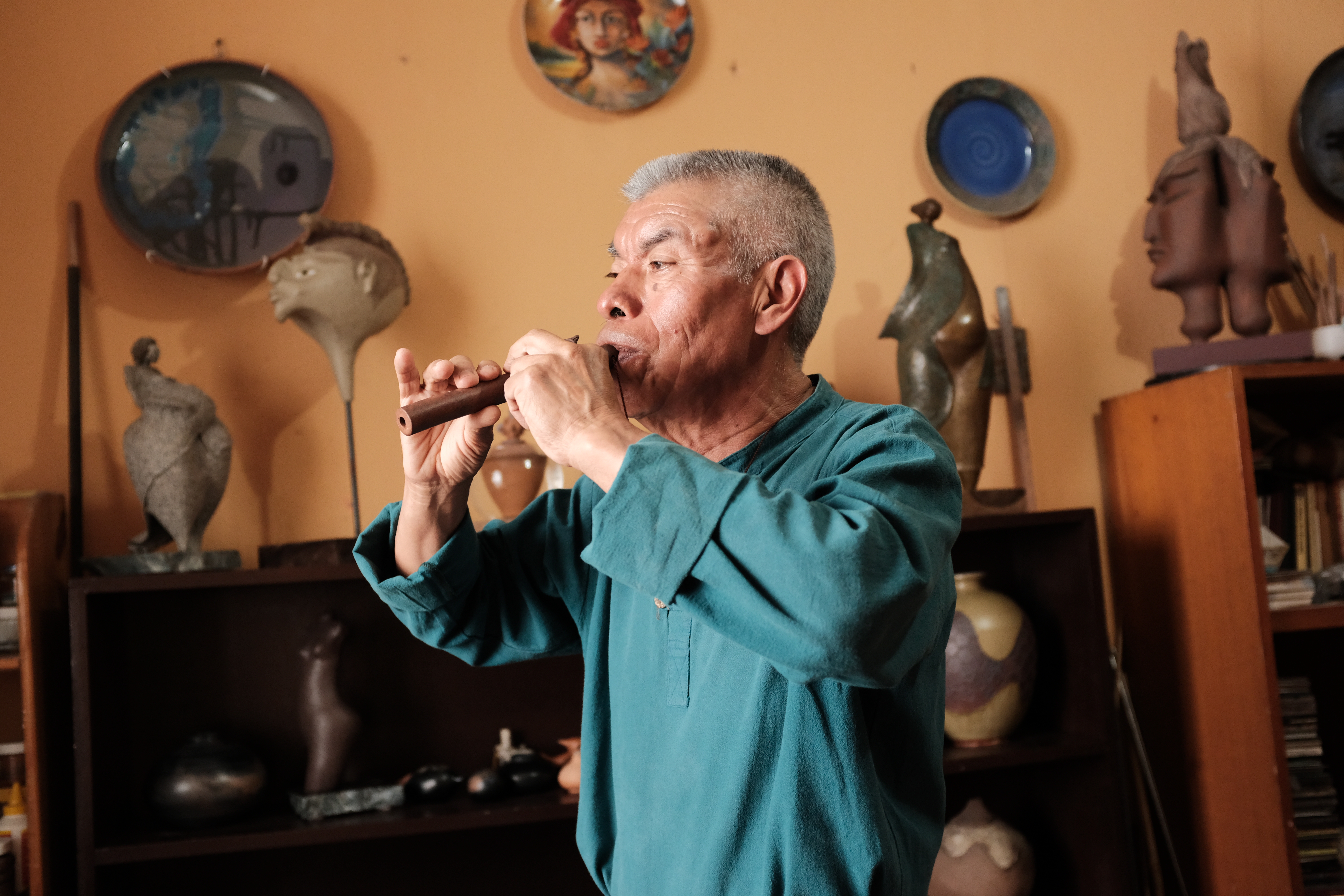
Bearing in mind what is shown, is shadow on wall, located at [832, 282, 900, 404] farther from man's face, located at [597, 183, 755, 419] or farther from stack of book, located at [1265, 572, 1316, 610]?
man's face, located at [597, 183, 755, 419]

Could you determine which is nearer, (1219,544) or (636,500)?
(636,500)

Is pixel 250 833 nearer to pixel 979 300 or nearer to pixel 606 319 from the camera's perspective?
pixel 606 319

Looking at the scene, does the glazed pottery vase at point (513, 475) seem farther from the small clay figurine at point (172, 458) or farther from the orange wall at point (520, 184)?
the small clay figurine at point (172, 458)

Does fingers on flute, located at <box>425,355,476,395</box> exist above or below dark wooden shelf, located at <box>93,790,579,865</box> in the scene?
above

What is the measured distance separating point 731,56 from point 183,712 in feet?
5.90

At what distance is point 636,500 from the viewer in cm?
81

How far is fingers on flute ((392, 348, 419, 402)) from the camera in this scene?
108 centimetres

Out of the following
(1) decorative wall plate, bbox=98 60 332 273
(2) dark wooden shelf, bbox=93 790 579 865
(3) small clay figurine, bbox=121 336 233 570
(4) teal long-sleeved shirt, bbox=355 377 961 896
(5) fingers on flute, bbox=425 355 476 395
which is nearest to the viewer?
(4) teal long-sleeved shirt, bbox=355 377 961 896

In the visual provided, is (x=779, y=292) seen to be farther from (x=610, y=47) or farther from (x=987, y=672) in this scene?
(x=610, y=47)

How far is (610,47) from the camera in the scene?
2307 millimetres

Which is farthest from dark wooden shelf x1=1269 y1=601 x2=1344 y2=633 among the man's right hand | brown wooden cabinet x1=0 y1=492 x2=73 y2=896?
brown wooden cabinet x1=0 y1=492 x2=73 y2=896

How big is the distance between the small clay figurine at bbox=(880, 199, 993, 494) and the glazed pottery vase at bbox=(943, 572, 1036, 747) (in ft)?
0.88

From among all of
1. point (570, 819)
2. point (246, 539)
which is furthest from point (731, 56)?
point (570, 819)

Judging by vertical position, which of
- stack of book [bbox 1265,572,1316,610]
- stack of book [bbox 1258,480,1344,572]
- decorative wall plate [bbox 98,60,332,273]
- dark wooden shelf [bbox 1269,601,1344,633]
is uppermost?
decorative wall plate [bbox 98,60,332,273]
